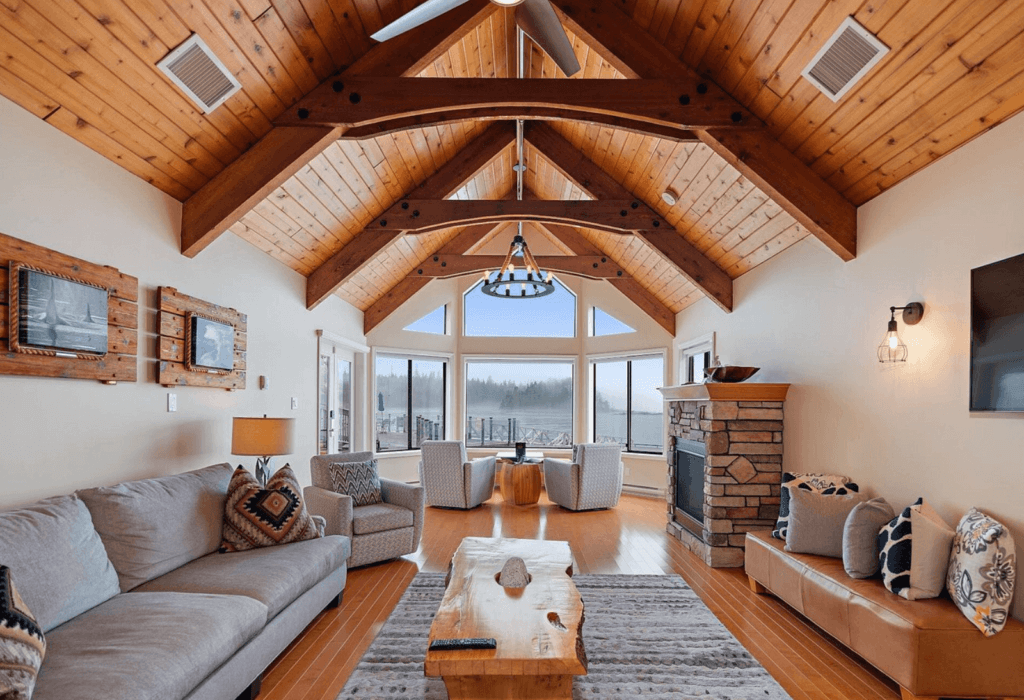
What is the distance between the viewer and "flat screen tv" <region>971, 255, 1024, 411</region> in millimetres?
2568

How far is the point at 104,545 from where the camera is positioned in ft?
9.06

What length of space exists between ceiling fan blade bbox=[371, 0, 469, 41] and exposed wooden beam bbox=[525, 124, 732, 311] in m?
3.55

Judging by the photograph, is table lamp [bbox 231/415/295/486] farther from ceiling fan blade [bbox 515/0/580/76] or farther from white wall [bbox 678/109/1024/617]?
white wall [bbox 678/109/1024/617]

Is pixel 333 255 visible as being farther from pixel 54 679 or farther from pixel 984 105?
pixel 984 105

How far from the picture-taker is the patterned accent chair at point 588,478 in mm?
7059

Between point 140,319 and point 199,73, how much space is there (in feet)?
4.58

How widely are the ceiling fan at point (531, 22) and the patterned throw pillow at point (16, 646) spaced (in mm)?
2319

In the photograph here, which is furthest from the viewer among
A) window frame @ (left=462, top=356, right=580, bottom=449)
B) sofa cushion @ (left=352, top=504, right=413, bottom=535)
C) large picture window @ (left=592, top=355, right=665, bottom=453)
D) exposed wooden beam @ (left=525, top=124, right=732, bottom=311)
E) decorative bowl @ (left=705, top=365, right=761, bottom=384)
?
window frame @ (left=462, top=356, right=580, bottom=449)

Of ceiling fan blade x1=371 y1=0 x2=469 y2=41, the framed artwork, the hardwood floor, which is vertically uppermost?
ceiling fan blade x1=371 y1=0 x2=469 y2=41

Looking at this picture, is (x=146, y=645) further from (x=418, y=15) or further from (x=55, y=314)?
(x=418, y=15)

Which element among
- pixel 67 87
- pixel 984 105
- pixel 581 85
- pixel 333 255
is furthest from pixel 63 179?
pixel 984 105

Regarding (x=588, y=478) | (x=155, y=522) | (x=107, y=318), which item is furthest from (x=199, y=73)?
(x=588, y=478)

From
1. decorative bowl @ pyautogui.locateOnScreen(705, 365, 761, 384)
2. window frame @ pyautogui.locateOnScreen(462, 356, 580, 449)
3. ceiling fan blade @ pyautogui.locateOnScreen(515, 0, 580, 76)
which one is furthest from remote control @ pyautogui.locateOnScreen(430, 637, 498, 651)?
window frame @ pyautogui.locateOnScreen(462, 356, 580, 449)

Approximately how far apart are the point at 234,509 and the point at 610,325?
6.53m
